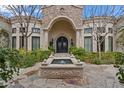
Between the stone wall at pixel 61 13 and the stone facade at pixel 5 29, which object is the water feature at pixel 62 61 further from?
the stone facade at pixel 5 29

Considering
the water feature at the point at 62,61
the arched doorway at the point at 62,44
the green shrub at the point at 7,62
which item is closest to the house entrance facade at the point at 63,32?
the arched doorway at the point at 62,44

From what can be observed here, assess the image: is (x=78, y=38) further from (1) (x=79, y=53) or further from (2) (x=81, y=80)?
(2) (x=81, y=80)

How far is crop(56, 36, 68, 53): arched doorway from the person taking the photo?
376cm

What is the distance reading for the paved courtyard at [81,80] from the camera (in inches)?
137

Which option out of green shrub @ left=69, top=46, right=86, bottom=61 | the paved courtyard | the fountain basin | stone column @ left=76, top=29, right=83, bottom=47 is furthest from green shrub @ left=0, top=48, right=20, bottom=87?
stone column @ left=76, top=29, right=83, bottom=47

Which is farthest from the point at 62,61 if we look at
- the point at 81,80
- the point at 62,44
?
the point at 81,80

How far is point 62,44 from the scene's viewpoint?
12.6 ft

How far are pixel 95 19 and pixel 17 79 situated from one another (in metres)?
1.72

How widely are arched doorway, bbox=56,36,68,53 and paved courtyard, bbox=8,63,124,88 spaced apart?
0.46 meters

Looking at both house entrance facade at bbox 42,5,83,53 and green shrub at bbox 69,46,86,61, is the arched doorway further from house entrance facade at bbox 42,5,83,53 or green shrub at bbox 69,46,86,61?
green shrub at bbox 69,46,86,61

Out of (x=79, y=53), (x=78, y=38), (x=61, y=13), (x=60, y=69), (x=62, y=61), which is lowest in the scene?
(x=60, y=69)

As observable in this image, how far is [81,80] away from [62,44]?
2.49ft
